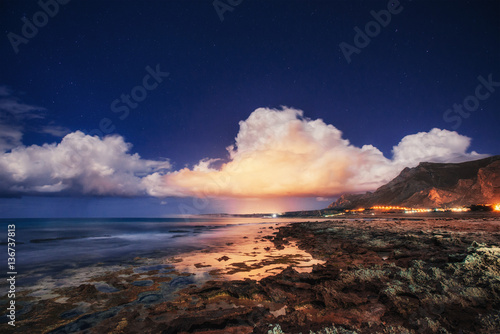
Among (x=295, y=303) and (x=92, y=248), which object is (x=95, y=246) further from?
(x=295, y=303)

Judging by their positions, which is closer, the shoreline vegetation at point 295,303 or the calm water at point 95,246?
the shoreline vegetation at point 295,303

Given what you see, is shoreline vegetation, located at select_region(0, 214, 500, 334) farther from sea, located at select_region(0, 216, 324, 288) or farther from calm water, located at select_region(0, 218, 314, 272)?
calm water, located at select_region(0, 218, 314, 272)

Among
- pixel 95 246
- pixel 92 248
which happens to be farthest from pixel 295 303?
pixel 95 246

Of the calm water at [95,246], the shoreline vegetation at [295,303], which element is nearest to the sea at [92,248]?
the calm water at [95,246]

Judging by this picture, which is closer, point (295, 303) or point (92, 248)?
point (295, 303)

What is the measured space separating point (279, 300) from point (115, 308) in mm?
5727

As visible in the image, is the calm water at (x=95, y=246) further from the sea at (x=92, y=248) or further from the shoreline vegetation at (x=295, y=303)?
the shoreline vegetation at (x=295, y=303)

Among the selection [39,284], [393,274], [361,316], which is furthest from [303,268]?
[39,284]

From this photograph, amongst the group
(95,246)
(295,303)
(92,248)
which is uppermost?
(295,303)

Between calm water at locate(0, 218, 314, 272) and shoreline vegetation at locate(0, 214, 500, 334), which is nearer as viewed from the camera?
shoreline vegetation at locate(0, 214, 500, 334)

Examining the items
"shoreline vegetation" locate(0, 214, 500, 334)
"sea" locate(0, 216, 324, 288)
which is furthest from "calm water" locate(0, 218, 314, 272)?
"shoreline vegetation" locate(0, 214, 500, 334)

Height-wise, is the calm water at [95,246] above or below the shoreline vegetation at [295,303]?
below

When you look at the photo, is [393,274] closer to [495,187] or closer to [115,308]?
[115,308]

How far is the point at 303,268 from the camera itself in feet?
40.4
